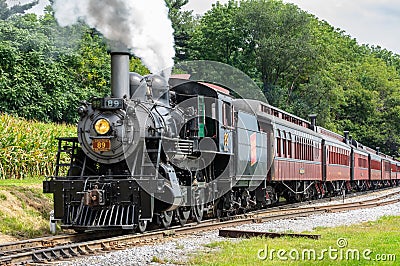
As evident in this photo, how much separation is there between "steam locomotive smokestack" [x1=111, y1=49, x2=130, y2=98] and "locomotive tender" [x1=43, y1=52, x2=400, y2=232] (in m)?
0.02

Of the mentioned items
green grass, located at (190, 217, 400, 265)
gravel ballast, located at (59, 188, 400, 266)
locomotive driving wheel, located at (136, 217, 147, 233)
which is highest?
locomotive driving wheel, located at (136, 217, 147, 233)

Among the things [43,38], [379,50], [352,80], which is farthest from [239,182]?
[379,50]

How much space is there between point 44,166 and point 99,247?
11078 millimetres

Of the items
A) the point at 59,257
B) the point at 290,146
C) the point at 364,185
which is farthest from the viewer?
the point at 364,185

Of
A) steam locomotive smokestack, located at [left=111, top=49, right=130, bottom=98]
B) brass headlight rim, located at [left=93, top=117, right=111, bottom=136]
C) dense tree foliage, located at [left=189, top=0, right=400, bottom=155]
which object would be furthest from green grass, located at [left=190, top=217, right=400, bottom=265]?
dense tree foliage, located at [left=189, top=0, right=400, bottom=155]

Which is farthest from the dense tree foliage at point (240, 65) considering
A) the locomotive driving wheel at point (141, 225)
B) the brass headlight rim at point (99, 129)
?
the locomotive driving wheel at point (141, 225)

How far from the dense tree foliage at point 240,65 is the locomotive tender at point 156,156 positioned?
3322mm

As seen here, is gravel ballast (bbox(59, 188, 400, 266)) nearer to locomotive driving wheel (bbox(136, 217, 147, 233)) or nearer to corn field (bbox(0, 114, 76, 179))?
locomotive driving wheel (bbox(136, 217, 147, 233))

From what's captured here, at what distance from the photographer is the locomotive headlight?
1373 cm

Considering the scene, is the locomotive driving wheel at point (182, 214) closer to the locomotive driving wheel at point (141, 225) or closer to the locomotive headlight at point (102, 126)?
the locomotive driving wheel at point (141, 225)

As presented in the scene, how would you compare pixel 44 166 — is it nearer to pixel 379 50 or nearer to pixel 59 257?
pixel 59 257

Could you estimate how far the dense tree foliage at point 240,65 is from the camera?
34.4 meters

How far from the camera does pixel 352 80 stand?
68.5 meters

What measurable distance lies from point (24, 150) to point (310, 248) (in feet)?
42.6
